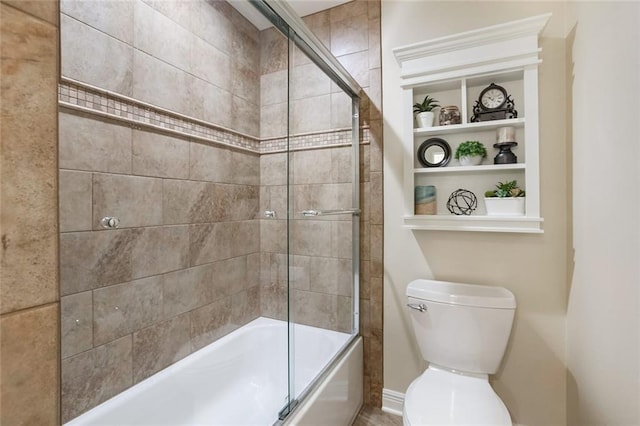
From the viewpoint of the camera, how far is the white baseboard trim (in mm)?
1801

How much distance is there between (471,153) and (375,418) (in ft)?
5.11

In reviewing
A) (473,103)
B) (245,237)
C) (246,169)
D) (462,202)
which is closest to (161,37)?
(246,169)

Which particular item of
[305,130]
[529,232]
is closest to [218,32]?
[305,130]

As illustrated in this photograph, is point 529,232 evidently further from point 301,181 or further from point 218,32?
point 218,32

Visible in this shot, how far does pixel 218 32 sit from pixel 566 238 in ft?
7.01

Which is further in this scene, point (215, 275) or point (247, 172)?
point (247, 172)

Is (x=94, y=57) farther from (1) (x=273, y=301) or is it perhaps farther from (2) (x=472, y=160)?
(2) (x=472, y=160)

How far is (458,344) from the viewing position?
1.46m

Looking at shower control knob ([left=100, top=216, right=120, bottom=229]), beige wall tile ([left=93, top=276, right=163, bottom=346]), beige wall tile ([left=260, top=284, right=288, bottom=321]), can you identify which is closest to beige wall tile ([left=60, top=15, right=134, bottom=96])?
shower control knob ([left=100, top=216, right=120, bottom=229])

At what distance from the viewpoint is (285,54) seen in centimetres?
159

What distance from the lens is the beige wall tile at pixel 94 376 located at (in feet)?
3.89

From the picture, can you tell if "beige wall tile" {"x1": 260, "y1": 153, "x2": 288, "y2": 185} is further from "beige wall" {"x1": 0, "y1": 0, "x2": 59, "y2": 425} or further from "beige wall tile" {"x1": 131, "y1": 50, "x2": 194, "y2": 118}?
"beige wall" {"x1": 0, "y1": 0, "x2": 59, "y2": 425}

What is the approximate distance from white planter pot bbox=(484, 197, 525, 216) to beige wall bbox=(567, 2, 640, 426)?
8.3 inches

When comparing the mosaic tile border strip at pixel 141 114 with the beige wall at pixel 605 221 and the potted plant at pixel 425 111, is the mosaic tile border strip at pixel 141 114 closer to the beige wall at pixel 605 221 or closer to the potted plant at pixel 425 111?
the potted plant at pixel 425 111
